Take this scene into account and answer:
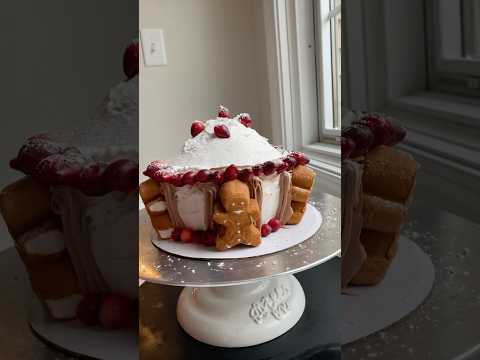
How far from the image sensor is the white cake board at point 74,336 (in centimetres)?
17

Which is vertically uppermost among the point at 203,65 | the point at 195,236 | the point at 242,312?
the point at 203,65

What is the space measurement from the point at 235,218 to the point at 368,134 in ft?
1.20

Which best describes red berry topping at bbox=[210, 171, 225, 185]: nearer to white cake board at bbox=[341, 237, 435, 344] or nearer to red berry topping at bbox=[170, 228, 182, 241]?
red berry topping at bbox=[170, 228, 182, 241]

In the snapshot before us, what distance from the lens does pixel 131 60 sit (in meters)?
0.15

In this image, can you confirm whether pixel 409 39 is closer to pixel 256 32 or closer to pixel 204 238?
pixel 256 32

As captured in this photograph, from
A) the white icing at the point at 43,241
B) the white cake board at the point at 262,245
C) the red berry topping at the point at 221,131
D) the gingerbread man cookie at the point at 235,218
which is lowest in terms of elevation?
the white cake board at the point at 262,245

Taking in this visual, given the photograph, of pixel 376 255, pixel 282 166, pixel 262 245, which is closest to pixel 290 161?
pixel 282 166

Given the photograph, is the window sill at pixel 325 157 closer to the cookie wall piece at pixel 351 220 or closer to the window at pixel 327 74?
the window at pixel 327 74

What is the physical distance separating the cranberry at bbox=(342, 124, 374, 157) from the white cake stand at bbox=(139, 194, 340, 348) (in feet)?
1.02

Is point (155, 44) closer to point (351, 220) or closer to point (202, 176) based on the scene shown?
point (202, 176)

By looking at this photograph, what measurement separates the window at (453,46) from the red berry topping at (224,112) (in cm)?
38

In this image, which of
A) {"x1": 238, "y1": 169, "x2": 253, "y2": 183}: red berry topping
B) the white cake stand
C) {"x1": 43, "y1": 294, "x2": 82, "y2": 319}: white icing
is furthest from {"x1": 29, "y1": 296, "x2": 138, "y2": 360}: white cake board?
{"x1": 238, "y1": 169, "x2": 253, "y2": 183}: red berry topping

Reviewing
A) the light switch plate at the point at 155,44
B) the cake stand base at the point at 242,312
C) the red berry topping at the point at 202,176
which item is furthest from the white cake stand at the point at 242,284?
the light switch plate at the point at 155,44

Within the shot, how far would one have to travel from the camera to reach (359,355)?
0.64 feet
